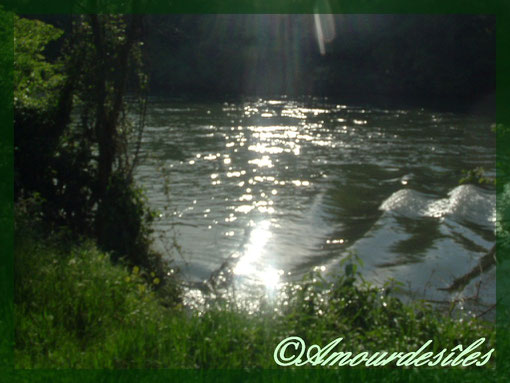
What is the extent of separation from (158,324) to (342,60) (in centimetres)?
4639

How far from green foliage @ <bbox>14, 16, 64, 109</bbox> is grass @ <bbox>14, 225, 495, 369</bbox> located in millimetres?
2919

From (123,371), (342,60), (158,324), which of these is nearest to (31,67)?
(158,324)

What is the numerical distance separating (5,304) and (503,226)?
5775mm

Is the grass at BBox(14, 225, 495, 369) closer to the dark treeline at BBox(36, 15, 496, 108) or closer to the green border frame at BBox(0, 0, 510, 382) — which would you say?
the green border frame at BBox(0, 0, 510, 382)

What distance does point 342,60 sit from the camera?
4991cm

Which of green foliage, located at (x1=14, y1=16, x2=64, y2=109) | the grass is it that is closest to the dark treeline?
green foliage, located at (x1=14, y1=16, x2=64, y2=109)

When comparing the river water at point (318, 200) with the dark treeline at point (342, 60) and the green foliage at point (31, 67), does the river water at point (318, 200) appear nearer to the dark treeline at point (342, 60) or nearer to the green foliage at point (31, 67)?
the green foliage at point (31, 67)

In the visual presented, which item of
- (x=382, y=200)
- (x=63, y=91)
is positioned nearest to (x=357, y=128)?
(x=382, y=200)

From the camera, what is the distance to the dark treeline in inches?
1777

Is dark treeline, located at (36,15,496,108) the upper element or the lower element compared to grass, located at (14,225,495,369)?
upper

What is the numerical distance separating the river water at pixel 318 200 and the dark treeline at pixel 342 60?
15.3 m

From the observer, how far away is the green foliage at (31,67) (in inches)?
359

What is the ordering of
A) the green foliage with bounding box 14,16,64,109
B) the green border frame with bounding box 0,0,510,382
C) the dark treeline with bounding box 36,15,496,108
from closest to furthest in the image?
1. the green border frame with bounding box 0,0,510,382
2. the green foliage with bounding box 14,16,64,109
3. the dark treeline with bounding box 36,15,496,108

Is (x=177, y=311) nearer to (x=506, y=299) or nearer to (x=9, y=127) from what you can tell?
(x=9, y=127)
